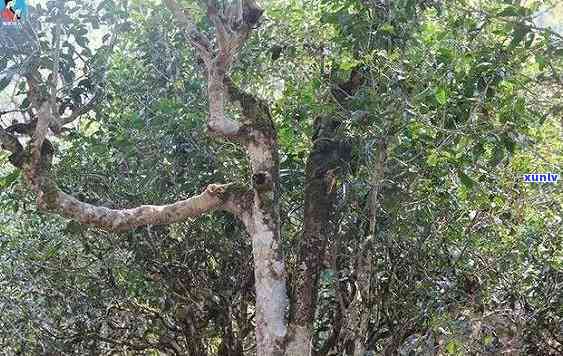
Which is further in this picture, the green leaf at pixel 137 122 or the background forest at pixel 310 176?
the green leaf at pixel 137 122

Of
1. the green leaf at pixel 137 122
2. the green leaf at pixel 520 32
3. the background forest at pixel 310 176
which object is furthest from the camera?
the green leaf at pixel 137 122

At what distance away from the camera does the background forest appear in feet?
10.7

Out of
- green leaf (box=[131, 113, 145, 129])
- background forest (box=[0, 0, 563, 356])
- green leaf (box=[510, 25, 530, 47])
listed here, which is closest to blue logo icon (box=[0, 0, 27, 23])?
background forest (box=[0, 0, 563, 356])

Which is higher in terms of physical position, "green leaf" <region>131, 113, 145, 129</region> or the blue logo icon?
the blue logo icon

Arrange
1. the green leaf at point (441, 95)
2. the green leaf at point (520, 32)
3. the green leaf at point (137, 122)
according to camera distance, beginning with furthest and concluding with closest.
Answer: the green leaf at point (137, 122) < the green leaf at point (441, 95) < the green leaf at point (520, 32)

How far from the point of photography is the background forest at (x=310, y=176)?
128 inches

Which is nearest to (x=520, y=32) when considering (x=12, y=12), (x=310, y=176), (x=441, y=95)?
(x=441, y=95)

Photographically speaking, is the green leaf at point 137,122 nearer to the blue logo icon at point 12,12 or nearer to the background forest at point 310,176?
the background forest at point 310,176

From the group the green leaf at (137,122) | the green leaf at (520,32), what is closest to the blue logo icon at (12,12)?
the green leaf at (137,122)

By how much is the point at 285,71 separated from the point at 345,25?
44.5 inches

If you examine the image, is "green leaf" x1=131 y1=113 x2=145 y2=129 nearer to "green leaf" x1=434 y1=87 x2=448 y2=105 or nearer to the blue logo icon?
the blue logo icon

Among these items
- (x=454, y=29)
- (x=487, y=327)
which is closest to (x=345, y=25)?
(x=454, y=29)

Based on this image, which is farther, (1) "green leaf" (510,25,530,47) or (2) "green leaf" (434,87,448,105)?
(2) "green leaf" (434,87,448,105)

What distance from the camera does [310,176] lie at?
12.2ft
